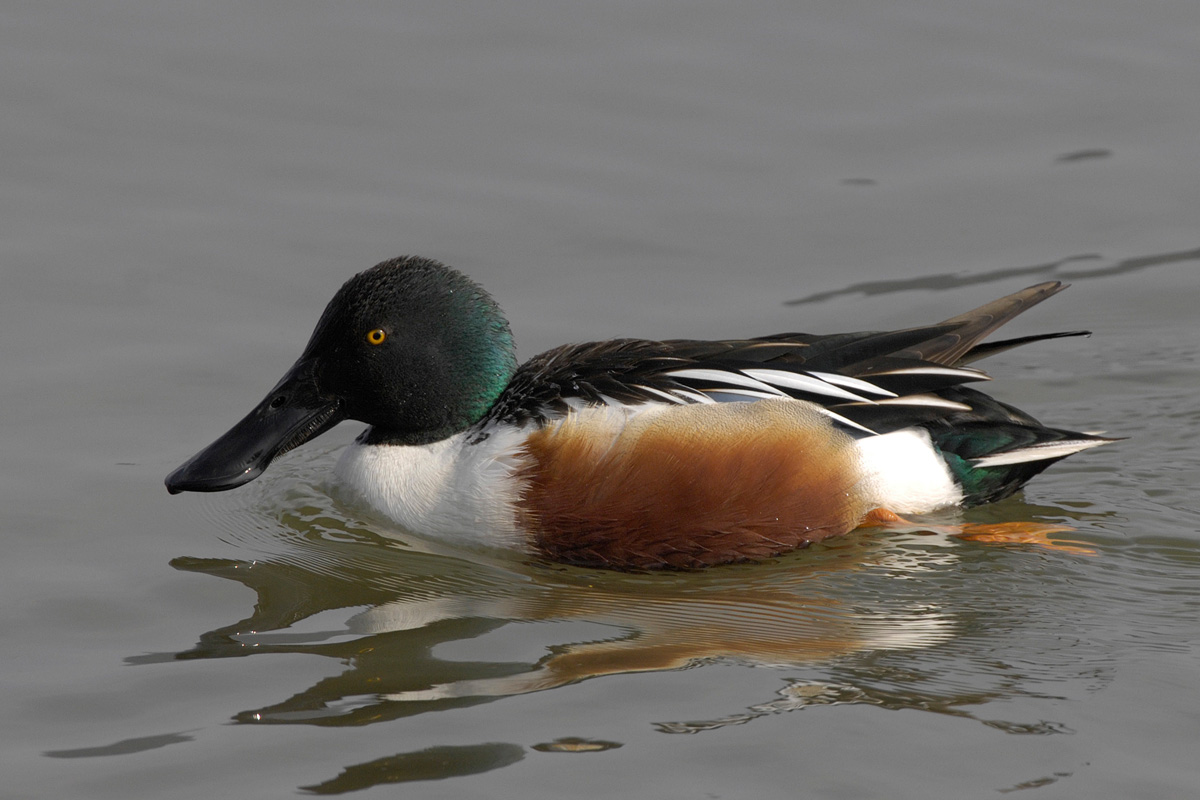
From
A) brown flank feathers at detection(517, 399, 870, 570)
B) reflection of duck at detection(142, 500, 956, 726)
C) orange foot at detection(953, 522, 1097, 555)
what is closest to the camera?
reflection of duck at detection(142, 500, 956, 726)

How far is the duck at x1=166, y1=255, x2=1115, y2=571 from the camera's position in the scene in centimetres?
572

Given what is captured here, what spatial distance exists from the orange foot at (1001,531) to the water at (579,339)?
7cm

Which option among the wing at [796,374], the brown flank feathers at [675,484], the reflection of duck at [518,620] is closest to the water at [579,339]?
the reflection of duck at [518,620]

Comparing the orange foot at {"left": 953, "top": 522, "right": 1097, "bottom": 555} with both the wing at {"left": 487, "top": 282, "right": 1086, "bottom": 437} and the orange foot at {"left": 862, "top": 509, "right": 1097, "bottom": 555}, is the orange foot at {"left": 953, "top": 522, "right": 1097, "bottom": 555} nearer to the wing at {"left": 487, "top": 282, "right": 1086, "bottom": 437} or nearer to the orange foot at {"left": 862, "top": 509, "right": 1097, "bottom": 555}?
the orange foot at {"left": 862, "top": 509, "right": 1097, "bottom": 555}

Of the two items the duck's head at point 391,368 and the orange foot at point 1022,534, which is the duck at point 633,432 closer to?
the duck's head at point 391,368

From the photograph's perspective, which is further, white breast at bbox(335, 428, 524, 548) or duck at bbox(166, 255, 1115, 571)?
white breast at bbox(335, 428, 524, 548)

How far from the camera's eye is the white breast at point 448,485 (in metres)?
5.82

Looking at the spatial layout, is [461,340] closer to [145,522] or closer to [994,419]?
[145,522]

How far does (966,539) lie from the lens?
603cm

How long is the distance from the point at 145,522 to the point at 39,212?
2.88 m

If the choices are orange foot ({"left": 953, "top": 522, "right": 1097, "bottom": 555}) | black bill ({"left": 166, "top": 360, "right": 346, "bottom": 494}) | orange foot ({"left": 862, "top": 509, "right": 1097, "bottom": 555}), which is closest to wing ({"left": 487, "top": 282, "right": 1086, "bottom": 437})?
orange foot ({"left": 862, "top": 509, "right": 1097, "bottom": 555})

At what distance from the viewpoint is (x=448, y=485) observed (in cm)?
598

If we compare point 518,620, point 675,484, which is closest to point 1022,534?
point 675,484

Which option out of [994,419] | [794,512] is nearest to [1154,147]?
[994,419]
